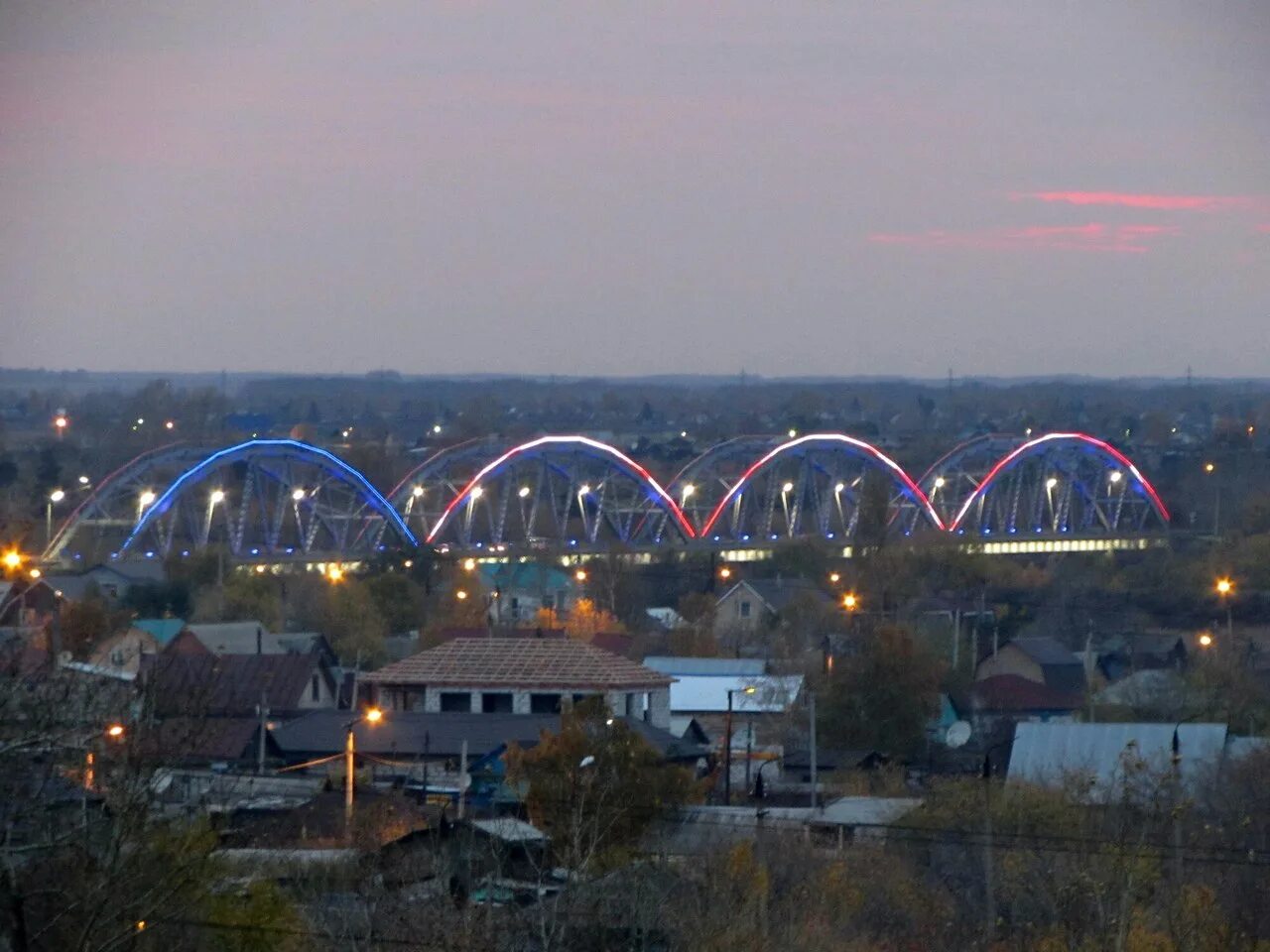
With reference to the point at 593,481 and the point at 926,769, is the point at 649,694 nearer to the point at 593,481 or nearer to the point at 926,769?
the point at 926,769

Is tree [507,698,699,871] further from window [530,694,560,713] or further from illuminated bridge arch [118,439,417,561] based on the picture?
illuminated bridge arch [118,439,417,561]

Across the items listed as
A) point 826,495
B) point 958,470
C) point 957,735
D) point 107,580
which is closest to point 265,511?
point 107,580

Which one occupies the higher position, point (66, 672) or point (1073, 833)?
point (66, 672)

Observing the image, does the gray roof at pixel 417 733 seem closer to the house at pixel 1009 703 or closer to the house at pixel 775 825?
the house at pixel 775 825

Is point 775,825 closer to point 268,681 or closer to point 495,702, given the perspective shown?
point 495,702

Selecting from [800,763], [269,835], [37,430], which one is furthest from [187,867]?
[37,430]

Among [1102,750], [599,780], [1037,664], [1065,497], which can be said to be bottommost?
[1065,497]

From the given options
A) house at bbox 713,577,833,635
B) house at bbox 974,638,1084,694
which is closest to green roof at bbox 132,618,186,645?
house at bbox 713,577,833,635
